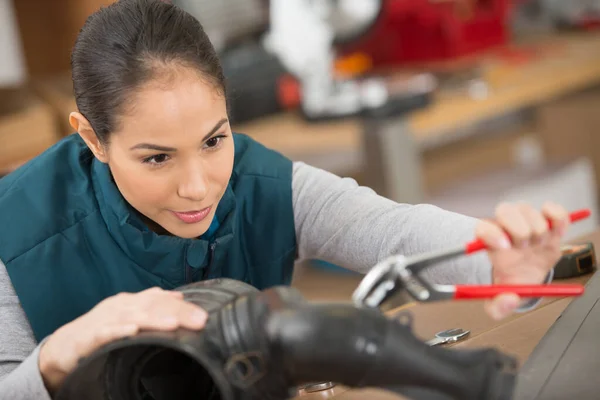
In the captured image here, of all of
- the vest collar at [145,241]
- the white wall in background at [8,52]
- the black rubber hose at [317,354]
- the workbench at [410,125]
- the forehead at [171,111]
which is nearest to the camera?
the black rubber hose at [317,354]

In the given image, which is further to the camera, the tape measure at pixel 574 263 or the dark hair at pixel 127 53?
the tape measure at pixel 574 263

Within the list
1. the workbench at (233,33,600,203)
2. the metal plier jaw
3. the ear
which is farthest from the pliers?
the workbench at (233,33,600,203)

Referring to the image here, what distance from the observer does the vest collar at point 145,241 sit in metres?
1.01

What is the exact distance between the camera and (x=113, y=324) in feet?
2.43

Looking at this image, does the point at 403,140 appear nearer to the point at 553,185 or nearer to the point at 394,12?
the point at 553,185

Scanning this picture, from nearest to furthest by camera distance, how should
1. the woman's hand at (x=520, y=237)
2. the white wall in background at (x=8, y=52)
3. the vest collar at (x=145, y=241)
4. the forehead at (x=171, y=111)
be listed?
1. the woman's hand at (x=520, y=237)
2. the forehead at (x=171, y=111)
3. the vest collar at (x=145, y=241)
4. the white wall in background at (x=8, y=52)

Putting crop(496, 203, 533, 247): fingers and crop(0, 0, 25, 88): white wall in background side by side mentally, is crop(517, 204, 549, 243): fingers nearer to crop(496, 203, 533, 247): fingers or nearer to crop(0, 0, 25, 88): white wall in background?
crop(496, 203, 533, 247): fingers

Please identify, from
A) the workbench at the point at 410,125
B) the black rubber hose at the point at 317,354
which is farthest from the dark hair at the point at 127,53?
the workbench at the point at 410,125

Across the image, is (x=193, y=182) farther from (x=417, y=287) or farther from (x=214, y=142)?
(x=417, y=287)

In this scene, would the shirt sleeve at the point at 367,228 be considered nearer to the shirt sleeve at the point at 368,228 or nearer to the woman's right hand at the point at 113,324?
the shirt sleeve at the point at 368,228

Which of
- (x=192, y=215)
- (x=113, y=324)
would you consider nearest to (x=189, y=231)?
(x=192, y=215)

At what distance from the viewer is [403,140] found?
1892 mm

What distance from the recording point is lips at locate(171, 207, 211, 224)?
964 millimetres

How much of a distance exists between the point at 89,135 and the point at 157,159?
0.45 feet
